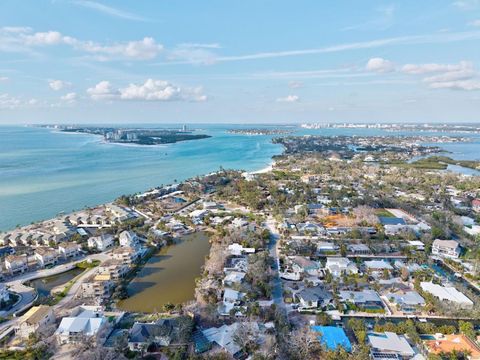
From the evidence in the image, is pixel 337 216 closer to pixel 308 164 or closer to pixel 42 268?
pixel 42 268

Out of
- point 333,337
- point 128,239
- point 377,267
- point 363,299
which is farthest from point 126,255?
point 377,267

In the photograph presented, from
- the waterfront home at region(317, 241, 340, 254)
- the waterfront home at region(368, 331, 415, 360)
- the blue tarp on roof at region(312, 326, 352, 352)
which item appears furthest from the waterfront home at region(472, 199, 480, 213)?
the blue tarp on roof at region(312, 326, 352, 352)

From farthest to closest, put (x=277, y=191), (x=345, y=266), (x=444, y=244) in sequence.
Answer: (x=277, y=191), (x=444, y=244), (x=345, y=266)

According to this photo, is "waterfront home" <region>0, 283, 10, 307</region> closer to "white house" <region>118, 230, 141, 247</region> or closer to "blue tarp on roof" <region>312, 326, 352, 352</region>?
"white house" <region>118, 230, 141, 247</region>

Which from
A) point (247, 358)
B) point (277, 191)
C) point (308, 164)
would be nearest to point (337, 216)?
point (277, 191)

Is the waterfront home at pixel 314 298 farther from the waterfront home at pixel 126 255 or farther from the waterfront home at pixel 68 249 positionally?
the waterfront home at pixel 68 249

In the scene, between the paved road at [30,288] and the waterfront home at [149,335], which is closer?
the waterfront home at [149,335]

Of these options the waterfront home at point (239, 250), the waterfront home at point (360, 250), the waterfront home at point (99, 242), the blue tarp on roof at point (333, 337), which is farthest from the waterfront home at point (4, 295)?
the waterfront home at point (360, 250)
